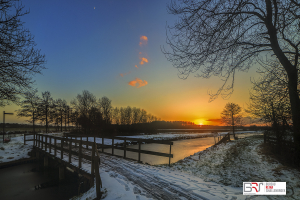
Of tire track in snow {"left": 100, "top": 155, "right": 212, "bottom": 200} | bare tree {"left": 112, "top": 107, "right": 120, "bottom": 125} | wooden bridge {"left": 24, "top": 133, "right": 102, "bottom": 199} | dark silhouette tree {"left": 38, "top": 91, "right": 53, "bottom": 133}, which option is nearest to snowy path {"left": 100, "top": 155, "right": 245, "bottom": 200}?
tire track in snow {"left": 100, "top": 155, "right": 212, "bottom": 200}

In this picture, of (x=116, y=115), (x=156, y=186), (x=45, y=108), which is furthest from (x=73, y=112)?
(x=156, y=186)

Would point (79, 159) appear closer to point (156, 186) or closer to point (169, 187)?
point (156, 186)

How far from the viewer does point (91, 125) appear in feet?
109

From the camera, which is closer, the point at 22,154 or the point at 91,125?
the point at 22,154

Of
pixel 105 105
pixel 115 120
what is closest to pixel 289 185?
pixel 105 105

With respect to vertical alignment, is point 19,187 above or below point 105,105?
below

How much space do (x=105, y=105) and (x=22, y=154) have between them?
36.8 meters

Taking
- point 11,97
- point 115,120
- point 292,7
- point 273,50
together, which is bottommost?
point 115,120

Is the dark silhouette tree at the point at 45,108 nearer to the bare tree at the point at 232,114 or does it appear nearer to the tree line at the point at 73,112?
the tree line at the point at 73,112

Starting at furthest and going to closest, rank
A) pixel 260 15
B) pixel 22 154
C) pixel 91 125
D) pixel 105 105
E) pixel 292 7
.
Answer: pixel 105 105
pixel 91 125
pixel 22 154
pixel 260 15
pixel 292 7

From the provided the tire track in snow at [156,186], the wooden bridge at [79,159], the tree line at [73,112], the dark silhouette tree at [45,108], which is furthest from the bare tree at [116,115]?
the tire track in snow at [156,186]

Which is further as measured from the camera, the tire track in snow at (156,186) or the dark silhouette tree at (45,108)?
the dark silhouette tree at (45,108)

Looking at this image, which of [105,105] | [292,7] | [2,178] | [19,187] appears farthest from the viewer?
[105,105]

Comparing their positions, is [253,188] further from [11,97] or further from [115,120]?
[115,120]
